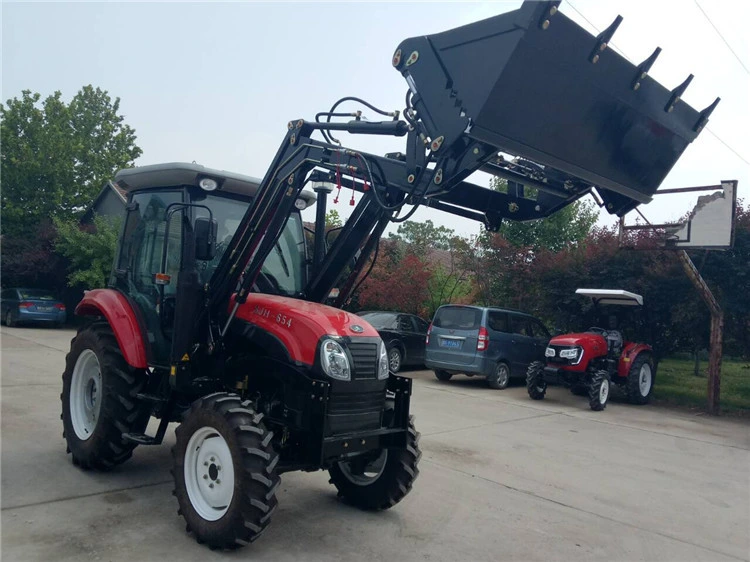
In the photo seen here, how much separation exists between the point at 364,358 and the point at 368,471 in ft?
4.06

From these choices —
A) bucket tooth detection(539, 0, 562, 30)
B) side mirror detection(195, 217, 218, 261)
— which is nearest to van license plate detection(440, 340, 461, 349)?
side mirror detection(195, 217, 218, 261)

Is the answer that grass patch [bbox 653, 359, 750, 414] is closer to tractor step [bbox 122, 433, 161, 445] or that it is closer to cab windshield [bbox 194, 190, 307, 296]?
cab windshield [bbox 194, 190, 307, 296]

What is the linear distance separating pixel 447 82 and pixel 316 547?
10.9 feet

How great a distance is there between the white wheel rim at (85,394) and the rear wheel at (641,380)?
1033cm

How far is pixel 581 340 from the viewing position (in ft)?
40.1

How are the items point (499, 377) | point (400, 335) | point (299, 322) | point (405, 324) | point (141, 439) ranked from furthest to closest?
point (405, 324) < point (400, 335) < point (499, 377) < point (141, 439) < point (299, 322)

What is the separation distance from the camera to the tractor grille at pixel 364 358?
4680 millimetres

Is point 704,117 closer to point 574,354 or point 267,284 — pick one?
point 267,284

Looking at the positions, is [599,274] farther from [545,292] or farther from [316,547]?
[316,547]

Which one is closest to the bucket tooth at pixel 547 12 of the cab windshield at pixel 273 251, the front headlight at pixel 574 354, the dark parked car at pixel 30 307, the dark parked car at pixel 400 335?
the cab windshield at pixel 273 251

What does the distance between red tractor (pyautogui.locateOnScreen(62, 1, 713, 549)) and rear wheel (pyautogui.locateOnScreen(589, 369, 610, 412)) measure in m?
7.45

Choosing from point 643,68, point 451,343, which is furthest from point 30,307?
point 643,68

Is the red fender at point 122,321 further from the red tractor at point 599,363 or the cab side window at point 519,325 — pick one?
the cab side window at point 519,325

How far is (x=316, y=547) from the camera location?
445 cm
